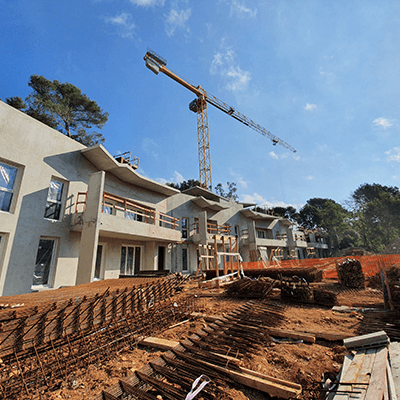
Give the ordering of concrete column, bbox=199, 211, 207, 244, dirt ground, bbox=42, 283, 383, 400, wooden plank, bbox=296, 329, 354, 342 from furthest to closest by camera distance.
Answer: concrete column, bbox=199, 211, 207, 244
wooden plank, bbox=296, 329, 354, 342
dirt ground, bbox=42, 283, 383, 400

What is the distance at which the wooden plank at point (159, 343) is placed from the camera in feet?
13.2

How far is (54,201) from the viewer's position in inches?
421

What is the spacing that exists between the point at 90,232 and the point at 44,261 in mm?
2437

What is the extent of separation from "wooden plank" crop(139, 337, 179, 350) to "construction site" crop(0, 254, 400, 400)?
20 mm

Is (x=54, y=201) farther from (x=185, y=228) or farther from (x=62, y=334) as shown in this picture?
(x=185, y=228)

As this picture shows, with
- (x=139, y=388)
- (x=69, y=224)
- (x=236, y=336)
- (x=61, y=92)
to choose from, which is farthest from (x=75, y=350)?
(x=61, y=92)

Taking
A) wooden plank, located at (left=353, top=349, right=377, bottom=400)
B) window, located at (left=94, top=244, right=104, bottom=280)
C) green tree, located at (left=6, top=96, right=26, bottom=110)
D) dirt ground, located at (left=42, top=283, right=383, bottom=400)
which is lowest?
dirt ground, located at (left=42, top=283, right=383, bottom=400)

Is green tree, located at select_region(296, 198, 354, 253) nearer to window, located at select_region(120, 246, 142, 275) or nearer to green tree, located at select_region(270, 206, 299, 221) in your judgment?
green tree, located at select_region(270, 206, 299, 221)

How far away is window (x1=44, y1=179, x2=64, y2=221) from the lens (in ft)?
34.2

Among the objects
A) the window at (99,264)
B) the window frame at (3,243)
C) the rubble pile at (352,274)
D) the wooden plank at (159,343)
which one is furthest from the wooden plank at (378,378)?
the window at (99,264)

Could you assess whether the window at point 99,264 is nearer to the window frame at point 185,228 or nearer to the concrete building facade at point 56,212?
the concrete building facade at point 56,212

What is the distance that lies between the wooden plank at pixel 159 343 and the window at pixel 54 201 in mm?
8941

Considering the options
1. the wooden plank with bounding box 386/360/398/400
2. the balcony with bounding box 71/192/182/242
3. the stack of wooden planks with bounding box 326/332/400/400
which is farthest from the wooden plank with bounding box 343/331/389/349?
the balcony with bounding box 71/192/182/242

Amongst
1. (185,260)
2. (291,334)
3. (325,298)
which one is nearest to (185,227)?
(185,260)
